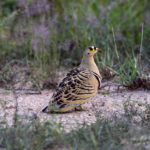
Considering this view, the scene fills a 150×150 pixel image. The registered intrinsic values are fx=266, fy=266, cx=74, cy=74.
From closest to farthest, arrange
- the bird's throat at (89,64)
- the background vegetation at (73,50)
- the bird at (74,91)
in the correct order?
the background vegetation at (73,50), the bird at (74,91), the bird's throat at (89,64)

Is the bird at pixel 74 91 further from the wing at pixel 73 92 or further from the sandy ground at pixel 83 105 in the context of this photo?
the sandy ground at pixel 83 105

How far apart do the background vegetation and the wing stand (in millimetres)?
504

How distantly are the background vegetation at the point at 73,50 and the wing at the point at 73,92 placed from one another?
0.50 m

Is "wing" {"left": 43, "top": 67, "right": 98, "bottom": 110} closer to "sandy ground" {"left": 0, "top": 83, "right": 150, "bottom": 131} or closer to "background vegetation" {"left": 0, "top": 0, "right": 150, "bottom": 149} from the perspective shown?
"sandy ground" {"left": 0, "top": 83, "right": 150, "bottom": 131}

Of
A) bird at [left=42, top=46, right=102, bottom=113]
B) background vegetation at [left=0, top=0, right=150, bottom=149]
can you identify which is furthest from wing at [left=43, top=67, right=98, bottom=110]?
background vegetation at [left=0, top=0, right=150, bottom=149]

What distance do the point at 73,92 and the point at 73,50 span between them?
2248 millimetres

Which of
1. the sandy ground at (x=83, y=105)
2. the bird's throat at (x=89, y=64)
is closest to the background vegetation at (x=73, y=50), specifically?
the sandy ground at (x=83, y=105)

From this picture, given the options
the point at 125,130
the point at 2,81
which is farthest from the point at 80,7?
the point at 125,130

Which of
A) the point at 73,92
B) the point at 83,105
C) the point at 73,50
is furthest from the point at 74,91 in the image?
the point at 73,50

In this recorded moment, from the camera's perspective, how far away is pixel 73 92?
326cm

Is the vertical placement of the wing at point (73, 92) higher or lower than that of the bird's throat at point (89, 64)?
lower

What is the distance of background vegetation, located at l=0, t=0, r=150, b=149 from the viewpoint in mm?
2459

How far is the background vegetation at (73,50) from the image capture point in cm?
246

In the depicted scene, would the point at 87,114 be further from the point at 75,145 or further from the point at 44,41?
the point at 44,41
